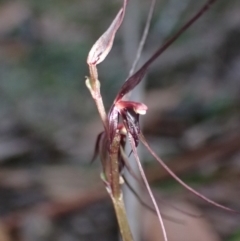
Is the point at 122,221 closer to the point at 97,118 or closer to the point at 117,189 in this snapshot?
the point at 117,189

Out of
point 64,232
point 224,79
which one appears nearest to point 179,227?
point 64,232

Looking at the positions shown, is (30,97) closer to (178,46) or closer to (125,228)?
(178,46)

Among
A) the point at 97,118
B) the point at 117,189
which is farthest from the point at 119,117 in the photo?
the point at 97,118

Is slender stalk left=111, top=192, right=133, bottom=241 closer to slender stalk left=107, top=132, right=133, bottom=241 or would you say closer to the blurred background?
slender stalk left=107, top=132, right=133, bottom=241

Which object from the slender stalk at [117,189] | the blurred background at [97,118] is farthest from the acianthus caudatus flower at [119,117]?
the blurred background at [97,118]

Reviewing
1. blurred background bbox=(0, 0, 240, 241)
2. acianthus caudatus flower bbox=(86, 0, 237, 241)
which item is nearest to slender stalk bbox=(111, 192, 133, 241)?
acianthus caudatus flower bbox=(86, 0, 237, 241)
